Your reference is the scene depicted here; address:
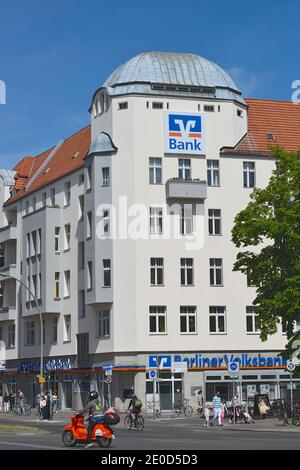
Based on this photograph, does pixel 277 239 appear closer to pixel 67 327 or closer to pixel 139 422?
pixel 139 422

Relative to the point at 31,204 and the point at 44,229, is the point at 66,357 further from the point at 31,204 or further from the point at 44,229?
the point at 31,204

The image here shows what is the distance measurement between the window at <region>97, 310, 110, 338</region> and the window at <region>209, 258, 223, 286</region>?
740 cm

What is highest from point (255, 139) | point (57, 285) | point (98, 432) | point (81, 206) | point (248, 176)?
point (255, 139)

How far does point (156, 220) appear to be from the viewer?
6134cm

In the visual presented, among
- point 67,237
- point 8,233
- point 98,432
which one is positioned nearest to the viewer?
point 98,432

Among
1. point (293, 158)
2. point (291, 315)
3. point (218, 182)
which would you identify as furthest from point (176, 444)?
point (218, 182)

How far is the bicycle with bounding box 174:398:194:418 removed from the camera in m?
56.5

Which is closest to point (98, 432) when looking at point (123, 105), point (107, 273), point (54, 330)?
point (107, 273)

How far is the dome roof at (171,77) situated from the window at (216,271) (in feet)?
36.8

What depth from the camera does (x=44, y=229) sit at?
7000 centimetres

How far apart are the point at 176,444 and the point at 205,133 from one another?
37.6 meters

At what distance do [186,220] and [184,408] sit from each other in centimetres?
1277

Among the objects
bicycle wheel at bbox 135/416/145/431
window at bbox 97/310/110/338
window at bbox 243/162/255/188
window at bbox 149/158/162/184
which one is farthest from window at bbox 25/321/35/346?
bicycle wheel at bbox 135/416/145/431

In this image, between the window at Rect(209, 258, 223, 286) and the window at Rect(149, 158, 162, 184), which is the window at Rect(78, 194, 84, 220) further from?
the window at Rect(209, 258, 223, 286)
